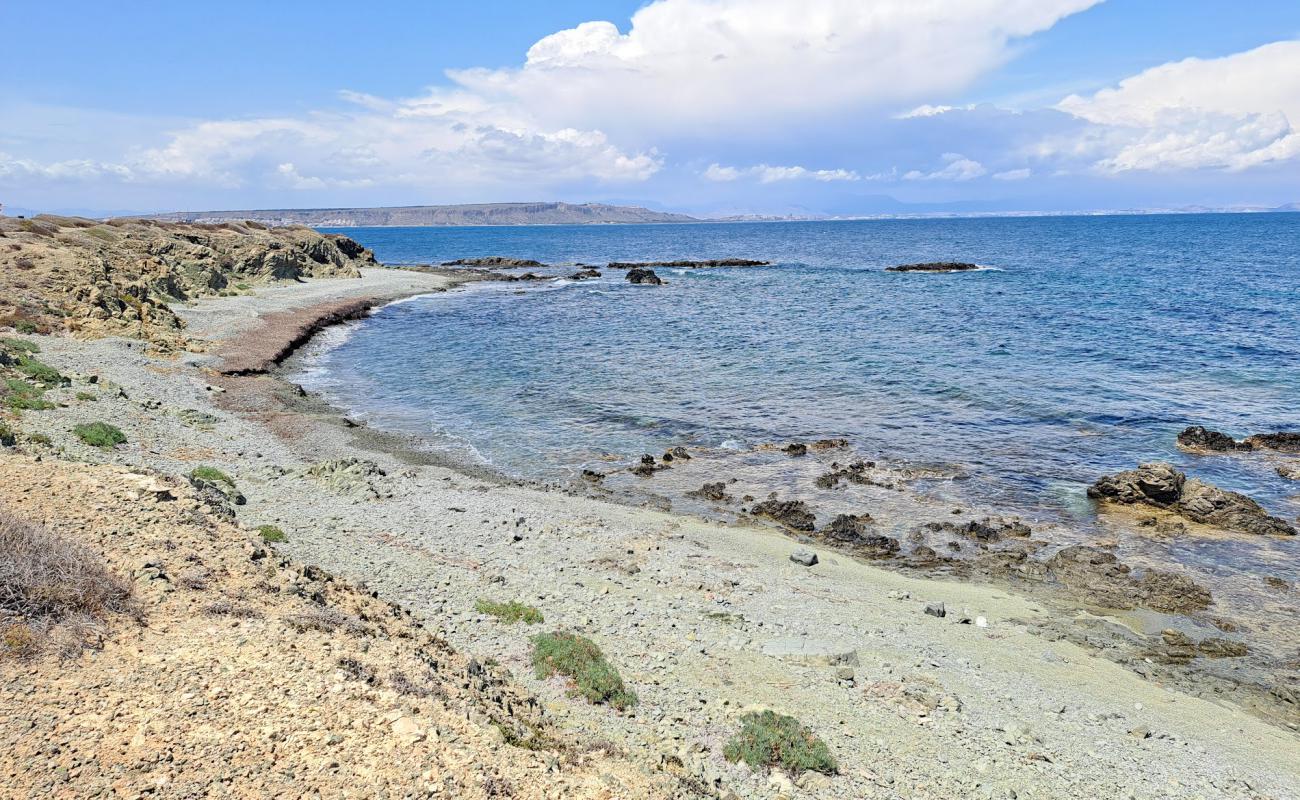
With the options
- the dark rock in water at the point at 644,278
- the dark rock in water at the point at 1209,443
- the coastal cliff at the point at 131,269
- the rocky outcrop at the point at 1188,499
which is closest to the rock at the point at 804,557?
the rocky outcrop at the point at 1188,499

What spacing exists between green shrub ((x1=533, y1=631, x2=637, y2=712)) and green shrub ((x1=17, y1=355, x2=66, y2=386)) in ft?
77.2

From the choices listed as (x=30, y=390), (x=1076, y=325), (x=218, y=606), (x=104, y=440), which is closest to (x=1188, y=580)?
(x=218, y=606)

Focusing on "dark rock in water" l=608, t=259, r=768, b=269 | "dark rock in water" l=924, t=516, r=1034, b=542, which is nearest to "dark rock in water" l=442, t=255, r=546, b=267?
"dark rock in water" l=608, t=259, r=768, b=269

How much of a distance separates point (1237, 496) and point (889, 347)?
2663 centimetres

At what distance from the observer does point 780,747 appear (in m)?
9.76

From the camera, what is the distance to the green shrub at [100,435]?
19.7 metres

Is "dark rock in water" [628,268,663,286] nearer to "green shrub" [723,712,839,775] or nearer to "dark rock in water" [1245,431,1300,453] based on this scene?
"dark rock in water" [1245,431,1300,453]

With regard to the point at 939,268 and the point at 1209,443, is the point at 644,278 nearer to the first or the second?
the point at 939,268

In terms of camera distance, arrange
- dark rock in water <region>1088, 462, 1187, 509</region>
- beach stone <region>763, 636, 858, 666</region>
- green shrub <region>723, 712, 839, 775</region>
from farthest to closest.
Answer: dark rock in water <region>1088, 462, 1187, 509</region> → beach stone <region>763, 636, 858, 666</region> → green shrub <region>723, 712, 839, 775</region>

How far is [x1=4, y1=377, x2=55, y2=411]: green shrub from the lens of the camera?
2108cm

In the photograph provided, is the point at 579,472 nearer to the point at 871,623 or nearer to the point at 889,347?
the point at 871,623

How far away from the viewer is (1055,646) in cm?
1408

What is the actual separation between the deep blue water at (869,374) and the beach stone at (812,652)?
481 inches

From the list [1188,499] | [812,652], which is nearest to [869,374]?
[1188,499]
